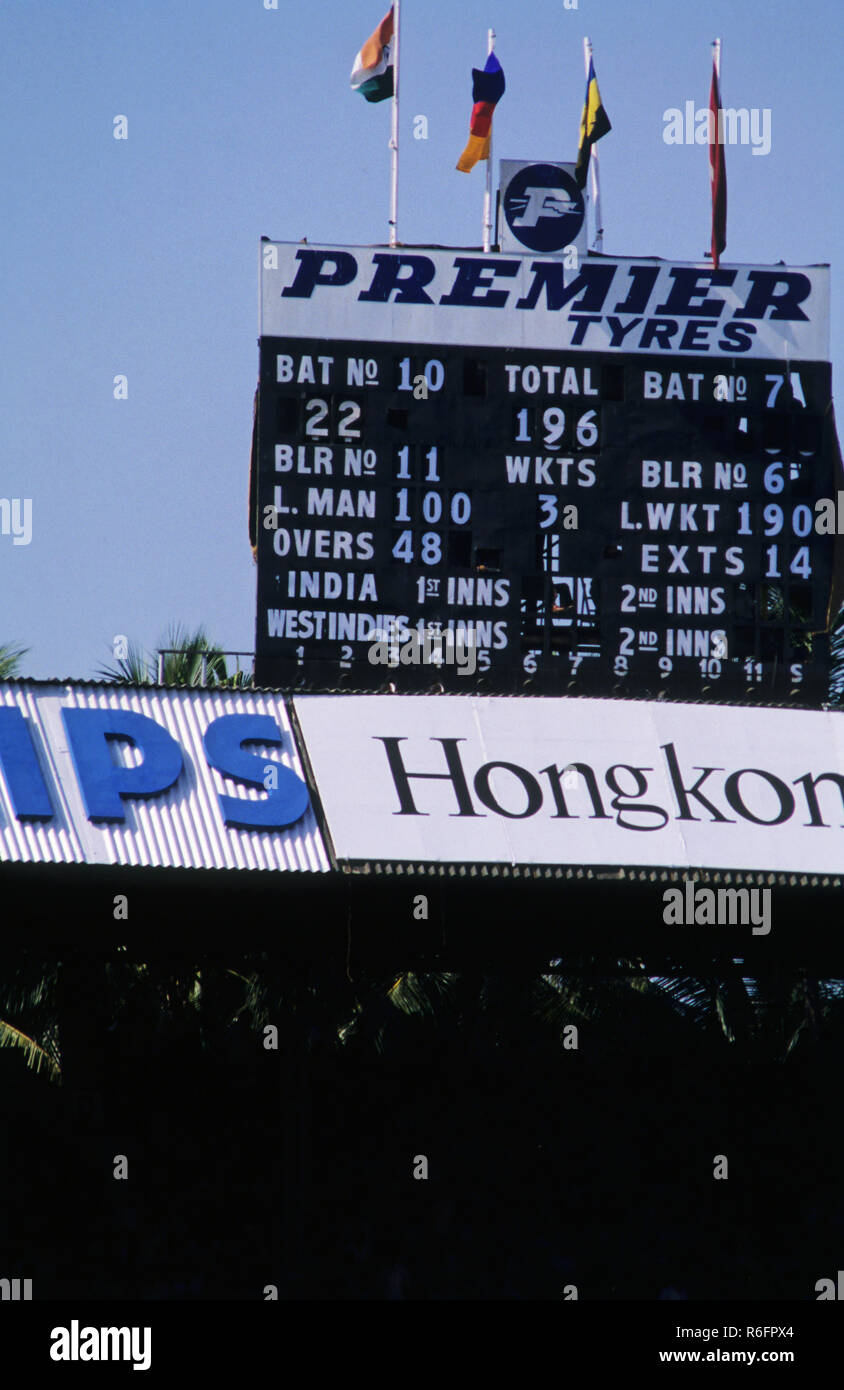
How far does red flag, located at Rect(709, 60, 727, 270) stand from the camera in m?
24.9

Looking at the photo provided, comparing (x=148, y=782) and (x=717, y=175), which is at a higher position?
(x=717, y=175)

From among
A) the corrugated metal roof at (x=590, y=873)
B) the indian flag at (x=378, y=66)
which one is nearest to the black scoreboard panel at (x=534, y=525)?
the corrugated metal roof at (x=590, y=873)

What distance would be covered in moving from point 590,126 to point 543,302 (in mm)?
2571

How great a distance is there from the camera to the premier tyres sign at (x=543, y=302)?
2423cm

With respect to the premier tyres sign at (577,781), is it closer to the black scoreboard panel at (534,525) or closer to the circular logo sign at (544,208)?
the black scoreboard panel at (534,525)

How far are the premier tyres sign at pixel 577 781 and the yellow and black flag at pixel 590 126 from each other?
22.6 ft

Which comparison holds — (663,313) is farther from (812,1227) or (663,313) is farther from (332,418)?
(812,1227)

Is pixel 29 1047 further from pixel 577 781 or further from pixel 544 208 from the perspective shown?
pixel 544 208

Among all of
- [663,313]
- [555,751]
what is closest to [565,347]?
[663,313]

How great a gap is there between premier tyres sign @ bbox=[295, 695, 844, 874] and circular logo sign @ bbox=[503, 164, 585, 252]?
610cm

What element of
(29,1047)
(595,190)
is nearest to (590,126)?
(595,190)

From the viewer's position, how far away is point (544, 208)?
24.9 meters

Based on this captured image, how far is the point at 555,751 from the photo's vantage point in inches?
952

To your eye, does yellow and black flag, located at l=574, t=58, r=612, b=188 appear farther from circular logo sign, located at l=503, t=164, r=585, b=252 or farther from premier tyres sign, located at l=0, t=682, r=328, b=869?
premier tyres sign, located at l=0, t=682, r=328, b=869
